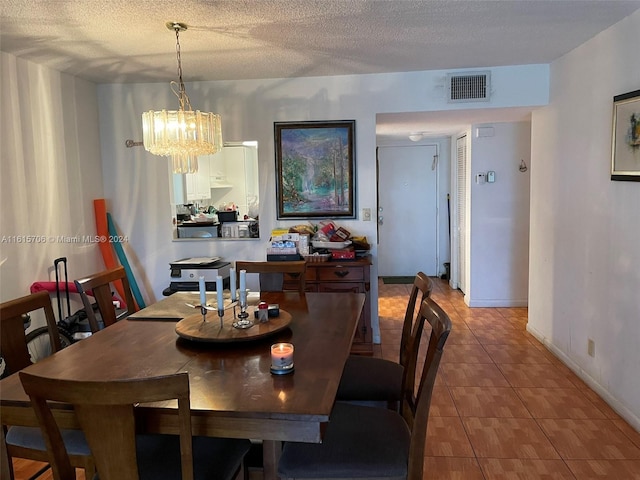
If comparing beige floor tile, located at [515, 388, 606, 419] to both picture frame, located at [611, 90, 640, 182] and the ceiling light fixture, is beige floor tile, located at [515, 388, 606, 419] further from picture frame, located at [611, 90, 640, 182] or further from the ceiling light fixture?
the ceiling light fixture

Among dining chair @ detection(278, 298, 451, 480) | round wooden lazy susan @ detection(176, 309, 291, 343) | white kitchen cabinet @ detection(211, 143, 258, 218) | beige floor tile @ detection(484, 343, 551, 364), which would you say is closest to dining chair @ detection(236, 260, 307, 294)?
round wooden lazy susan @ detection(176, 309, 291, 343)

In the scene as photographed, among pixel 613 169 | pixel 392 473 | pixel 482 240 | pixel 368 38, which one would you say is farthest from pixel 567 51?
pixel 392 473

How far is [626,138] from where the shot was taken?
2.70m

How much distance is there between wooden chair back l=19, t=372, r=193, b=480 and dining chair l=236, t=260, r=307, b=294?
5.49ft

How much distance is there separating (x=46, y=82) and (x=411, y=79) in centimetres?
278

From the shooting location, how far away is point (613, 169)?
→ 2832 mm

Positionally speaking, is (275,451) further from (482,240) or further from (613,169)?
(482,240)

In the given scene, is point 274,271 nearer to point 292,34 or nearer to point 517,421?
point 292,34

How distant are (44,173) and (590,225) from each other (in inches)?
148

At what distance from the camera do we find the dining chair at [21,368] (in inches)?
69.0

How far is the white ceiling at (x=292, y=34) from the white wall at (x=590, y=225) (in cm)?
23

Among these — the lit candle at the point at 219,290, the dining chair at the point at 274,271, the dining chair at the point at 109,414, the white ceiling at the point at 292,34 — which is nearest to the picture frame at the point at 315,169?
the white ceiling at the point at 292,34

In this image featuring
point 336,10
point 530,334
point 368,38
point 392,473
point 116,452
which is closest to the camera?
point 116,452

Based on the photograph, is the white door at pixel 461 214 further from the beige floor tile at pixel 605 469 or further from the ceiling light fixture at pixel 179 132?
the ceiling light fixture at pixel 179 132
